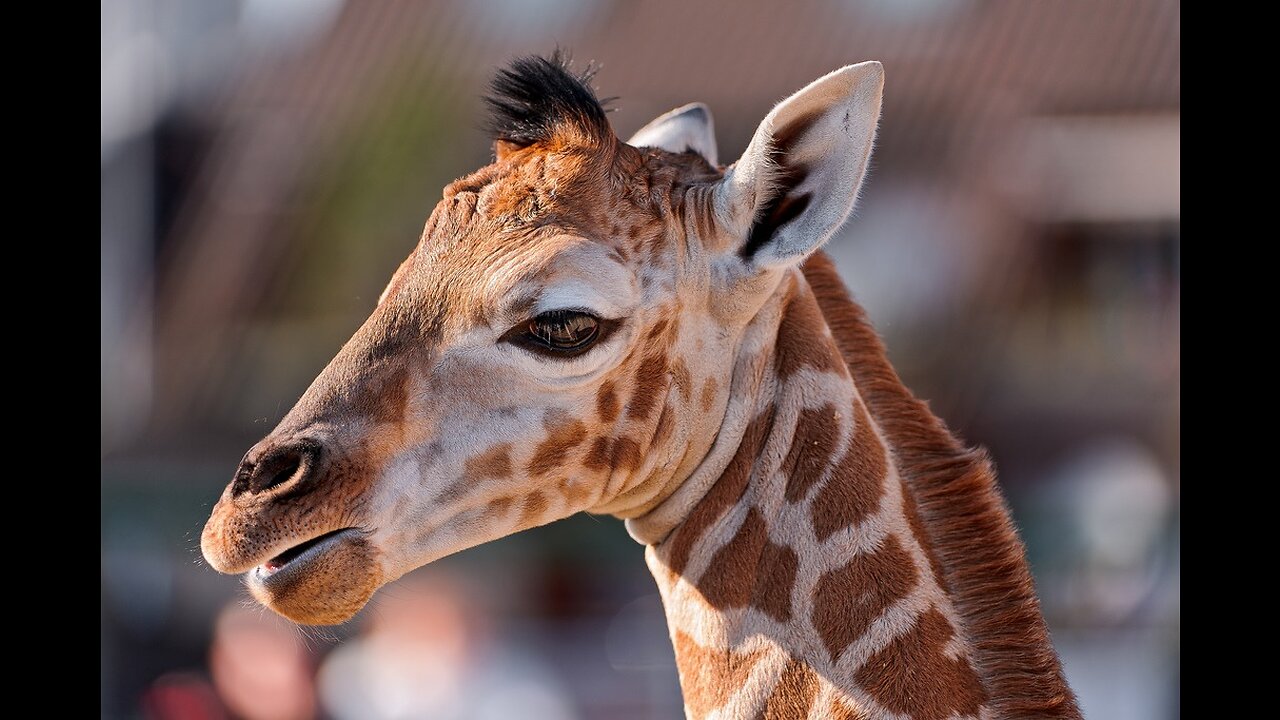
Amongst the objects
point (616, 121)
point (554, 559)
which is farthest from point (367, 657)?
point (616, 121)

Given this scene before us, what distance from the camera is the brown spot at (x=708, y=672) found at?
2305 mm

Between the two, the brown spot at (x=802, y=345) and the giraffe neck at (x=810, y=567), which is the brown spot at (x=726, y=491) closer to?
the giraffe neck at (x=810, y=567)

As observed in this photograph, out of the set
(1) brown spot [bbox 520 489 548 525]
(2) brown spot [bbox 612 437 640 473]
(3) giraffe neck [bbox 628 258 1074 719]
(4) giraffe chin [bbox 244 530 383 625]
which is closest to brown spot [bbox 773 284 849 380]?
(3) giraffe neck [bbox 628 258 1074 719]

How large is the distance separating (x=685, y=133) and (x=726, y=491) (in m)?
1.19

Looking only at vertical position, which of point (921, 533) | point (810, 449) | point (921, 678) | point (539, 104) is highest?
point (539, 104)

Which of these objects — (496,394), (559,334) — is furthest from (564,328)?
(496,394)

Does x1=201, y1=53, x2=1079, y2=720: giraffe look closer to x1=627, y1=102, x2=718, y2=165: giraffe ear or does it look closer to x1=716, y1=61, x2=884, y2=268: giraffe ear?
x1=716, y1=61, x2=884, y2=268: giraffe ear

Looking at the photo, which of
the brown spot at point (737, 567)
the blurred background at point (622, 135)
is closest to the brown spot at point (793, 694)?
the brown spot at point (737, 567)

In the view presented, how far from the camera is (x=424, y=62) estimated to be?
11180 millimetres

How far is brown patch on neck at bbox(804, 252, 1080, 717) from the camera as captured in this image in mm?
2203

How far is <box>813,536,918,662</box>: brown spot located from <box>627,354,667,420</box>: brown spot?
489 millimetres

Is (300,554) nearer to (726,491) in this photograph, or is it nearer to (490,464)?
(490,464)

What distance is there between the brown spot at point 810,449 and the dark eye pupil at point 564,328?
1.62 feet

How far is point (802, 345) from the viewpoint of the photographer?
2514 millimetres
